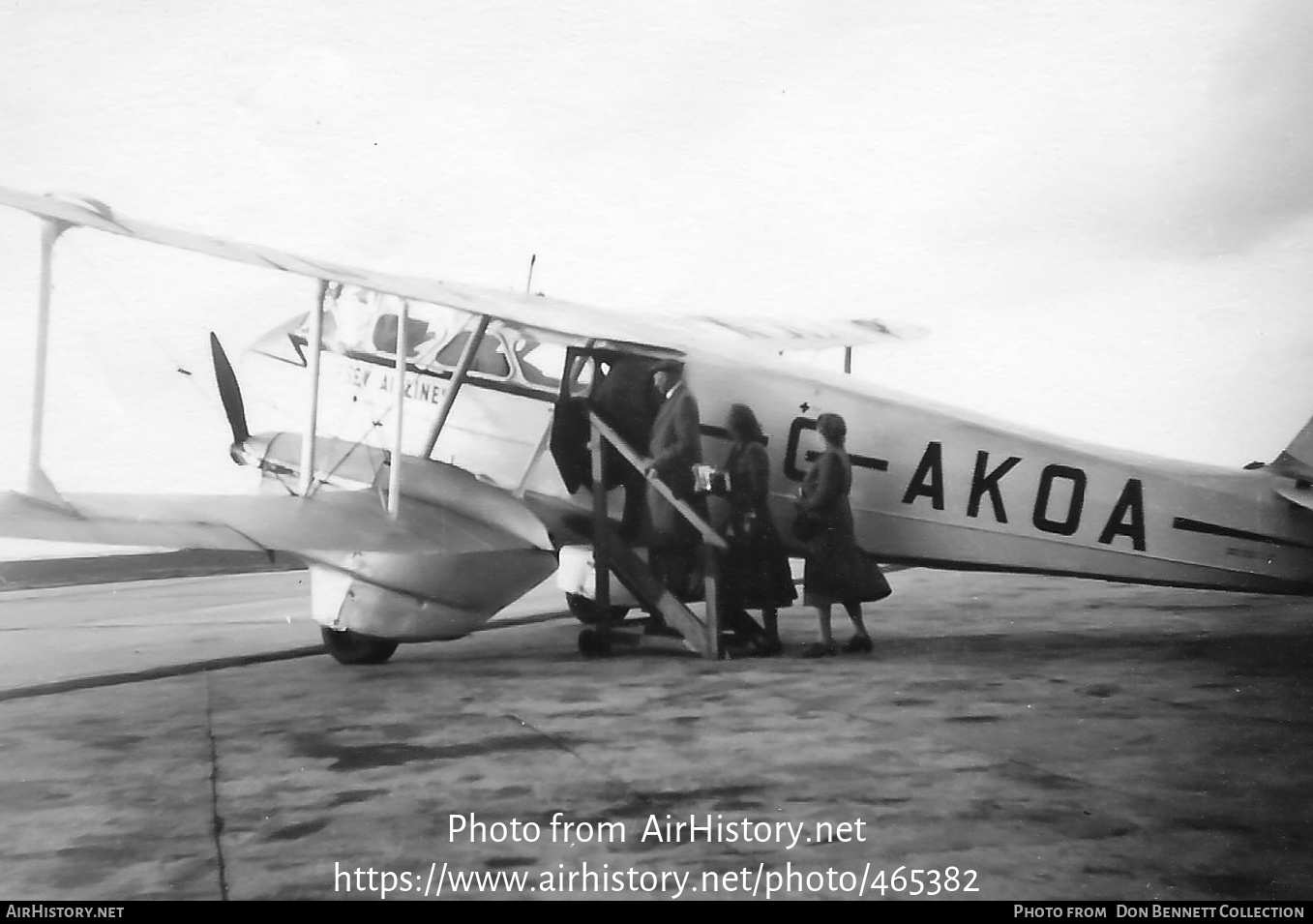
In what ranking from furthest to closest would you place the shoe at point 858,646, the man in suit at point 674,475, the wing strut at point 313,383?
the shoe at point 858,646 → the man in suit at point 674,475 → the wing strut at point 313,383

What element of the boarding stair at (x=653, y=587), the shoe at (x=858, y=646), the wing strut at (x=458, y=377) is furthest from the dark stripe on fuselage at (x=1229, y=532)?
the wing strut at (x=458, y=377)

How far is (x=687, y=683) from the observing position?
4.48m

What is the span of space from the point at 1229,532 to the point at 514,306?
3376mm

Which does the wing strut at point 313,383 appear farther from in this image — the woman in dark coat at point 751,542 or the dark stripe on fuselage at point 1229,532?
the dark stripe on fuselage at point 1229,532

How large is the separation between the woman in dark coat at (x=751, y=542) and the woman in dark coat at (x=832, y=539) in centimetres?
18

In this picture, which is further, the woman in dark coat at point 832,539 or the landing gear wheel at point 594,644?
the landing gear wheel at point 594,644

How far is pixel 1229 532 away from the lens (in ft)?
15.2

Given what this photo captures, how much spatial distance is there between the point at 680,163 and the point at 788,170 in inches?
17.2

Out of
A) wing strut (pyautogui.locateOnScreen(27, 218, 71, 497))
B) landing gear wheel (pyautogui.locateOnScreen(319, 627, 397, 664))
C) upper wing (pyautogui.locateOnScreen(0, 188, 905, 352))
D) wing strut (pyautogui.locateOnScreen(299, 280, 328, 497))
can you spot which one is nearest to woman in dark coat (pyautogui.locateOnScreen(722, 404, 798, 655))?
upper wing (pyautogui.locateOnScreen(0, 188, 905, 352))

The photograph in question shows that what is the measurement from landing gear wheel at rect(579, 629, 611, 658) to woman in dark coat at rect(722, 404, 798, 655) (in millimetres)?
656

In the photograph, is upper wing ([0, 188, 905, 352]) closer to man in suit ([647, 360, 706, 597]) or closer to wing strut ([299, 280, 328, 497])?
wing strut ([299, 280, 328, 497])

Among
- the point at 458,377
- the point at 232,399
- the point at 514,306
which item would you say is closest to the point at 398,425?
the point at 458,377

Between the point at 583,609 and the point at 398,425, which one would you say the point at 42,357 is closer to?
the point at 398,425

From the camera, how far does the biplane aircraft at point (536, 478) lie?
446cm
